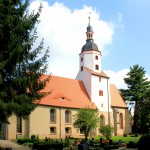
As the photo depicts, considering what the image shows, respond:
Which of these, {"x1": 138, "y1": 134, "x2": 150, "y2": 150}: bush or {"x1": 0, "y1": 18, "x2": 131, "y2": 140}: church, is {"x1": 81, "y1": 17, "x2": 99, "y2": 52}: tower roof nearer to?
{"x1": 0, "y1": 18, "x2": 131, "y2": 140}: church

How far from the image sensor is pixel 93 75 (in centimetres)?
5316

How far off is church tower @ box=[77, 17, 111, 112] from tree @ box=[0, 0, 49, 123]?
30.2m

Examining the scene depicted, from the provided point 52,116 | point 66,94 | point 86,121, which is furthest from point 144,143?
point 66,94

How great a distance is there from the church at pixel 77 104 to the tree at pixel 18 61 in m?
19.8

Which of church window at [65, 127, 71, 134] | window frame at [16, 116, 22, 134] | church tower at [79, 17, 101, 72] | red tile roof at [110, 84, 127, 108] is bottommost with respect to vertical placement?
church window at [65, 127, 71, 134]

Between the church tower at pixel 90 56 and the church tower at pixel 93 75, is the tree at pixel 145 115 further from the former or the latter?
the church tower at pixel 90 56

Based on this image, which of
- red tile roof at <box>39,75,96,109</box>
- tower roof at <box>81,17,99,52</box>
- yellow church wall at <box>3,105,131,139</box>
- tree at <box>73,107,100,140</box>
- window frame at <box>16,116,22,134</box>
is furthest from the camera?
tower roof at <box>81,17,99,52</box>

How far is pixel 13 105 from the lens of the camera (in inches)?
811

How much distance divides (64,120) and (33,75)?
83.7 ft

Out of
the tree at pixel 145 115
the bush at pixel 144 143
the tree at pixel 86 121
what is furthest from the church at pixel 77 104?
the bush at pixel 144 143

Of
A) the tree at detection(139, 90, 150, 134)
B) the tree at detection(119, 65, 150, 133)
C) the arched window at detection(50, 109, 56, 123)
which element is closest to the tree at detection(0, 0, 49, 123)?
the arched window at detection(50, 109, 56, 123)

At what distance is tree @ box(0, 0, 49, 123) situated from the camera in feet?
68.4

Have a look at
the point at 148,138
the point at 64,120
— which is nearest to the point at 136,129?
the point at 64,120

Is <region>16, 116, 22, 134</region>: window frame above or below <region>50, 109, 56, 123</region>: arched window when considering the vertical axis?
below
